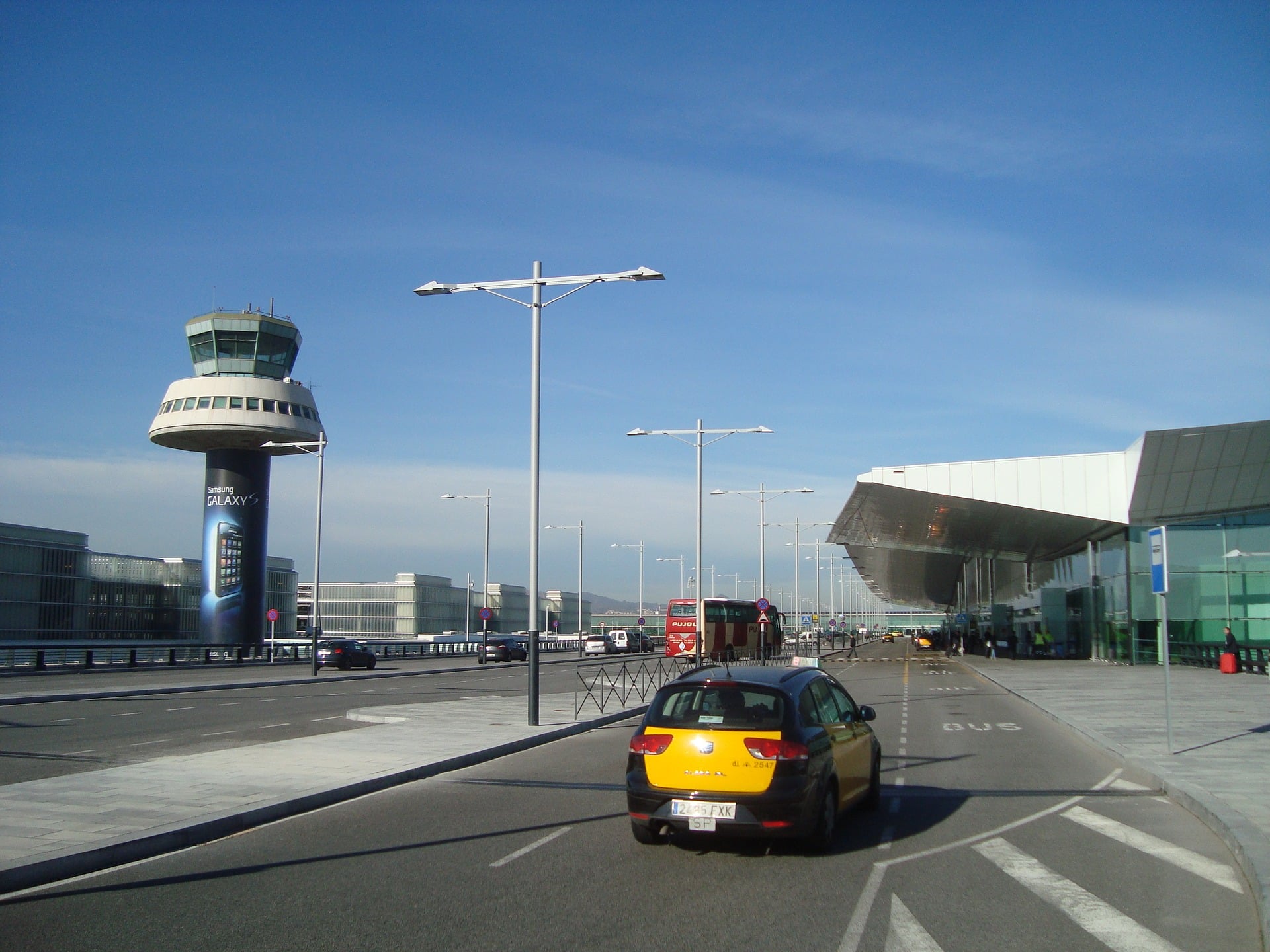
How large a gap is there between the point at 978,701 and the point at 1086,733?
35.1ft

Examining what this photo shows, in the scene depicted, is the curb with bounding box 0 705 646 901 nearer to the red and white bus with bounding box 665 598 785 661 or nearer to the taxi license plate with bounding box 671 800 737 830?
the taxi license plate with bounding box 671 800 737 830

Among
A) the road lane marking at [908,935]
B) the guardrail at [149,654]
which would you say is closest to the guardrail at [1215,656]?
the guardrail at [149,654]

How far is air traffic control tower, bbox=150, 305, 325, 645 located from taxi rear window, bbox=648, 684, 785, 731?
65.2 metres

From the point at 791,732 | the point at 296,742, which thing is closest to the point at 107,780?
the point at 296,742

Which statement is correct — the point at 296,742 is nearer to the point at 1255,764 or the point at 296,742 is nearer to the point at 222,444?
the point at 1255,764

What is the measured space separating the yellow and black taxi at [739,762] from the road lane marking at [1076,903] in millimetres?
1510

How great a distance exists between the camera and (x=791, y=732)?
9.52 metres

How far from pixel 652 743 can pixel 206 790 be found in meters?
5.87

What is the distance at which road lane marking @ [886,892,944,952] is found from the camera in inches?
274

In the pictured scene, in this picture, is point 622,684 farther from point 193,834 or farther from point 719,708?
point 719,708

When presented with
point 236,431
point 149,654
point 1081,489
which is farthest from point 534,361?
point 236,431

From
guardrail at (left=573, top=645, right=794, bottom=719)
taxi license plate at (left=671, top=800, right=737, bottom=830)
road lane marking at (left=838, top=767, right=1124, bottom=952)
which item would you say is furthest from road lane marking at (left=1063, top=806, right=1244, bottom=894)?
guardrail at (left=573, top=645, right=794, bottom=719)

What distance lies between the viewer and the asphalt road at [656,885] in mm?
7184

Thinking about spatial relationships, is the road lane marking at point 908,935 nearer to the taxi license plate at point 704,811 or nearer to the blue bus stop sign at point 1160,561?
the taxi license plate at point 704,811
